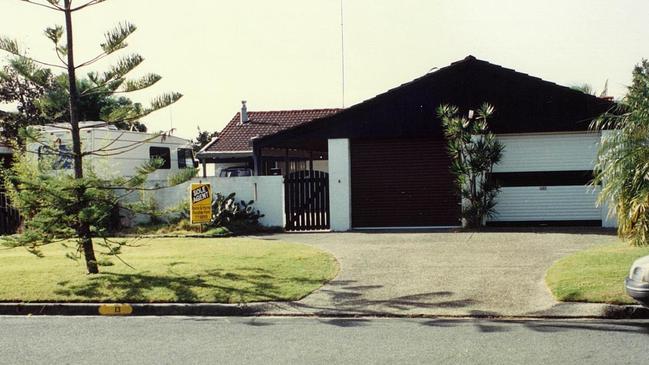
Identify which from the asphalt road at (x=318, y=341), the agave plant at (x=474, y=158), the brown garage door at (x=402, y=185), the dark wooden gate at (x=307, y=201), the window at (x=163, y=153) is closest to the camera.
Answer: the asphalt road at (x=318, y=341)

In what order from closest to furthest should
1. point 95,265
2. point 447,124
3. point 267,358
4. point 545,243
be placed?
point 267,358, point 95,265, point 545,243, point 447,124

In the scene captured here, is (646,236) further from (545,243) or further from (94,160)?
(94,160)

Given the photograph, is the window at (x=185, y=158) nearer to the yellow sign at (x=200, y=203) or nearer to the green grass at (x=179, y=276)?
the yellow sign at (x=200, y=203)

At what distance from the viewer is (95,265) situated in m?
11.4

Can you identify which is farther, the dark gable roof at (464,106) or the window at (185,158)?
the window at (185,158)

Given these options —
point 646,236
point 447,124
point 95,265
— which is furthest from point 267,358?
point 447,124

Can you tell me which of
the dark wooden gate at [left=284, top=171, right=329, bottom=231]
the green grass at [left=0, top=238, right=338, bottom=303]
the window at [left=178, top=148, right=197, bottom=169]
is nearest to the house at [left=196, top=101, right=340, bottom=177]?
the window at [left=178, top=148, right=197, bottom=169]

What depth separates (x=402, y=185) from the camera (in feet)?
61.0

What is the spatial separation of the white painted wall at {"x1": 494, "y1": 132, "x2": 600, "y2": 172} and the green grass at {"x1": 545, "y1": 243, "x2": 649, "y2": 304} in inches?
207

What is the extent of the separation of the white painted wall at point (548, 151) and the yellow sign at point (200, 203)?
24.7 ft

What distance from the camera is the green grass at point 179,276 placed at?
9.88m

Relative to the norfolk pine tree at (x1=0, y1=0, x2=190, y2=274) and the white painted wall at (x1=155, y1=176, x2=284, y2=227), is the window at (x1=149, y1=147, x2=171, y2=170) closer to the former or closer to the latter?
the white painted wall at (x1=155, y1=176, x2=284, y2=227)

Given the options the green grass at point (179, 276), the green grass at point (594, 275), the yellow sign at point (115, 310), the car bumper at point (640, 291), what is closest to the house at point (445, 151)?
the green grass at point (179, 276)

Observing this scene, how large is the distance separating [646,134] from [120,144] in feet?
47.6
